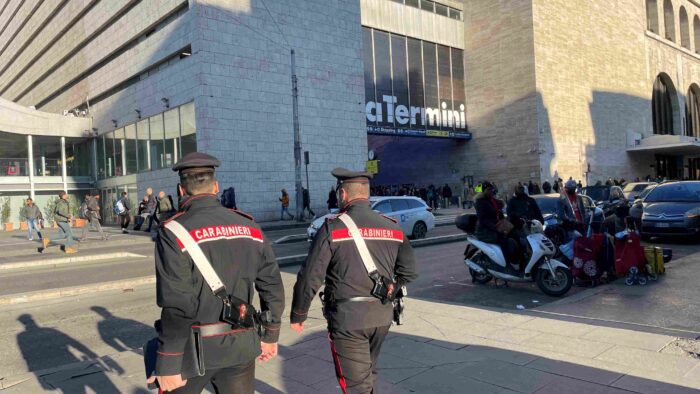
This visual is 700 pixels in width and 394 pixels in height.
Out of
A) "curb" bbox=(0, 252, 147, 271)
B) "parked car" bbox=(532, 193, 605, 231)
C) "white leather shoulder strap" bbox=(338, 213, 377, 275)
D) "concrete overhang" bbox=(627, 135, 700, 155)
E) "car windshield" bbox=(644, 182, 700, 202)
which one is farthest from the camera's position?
"concrete overhang" bbox=(627, 135, 700, 155)

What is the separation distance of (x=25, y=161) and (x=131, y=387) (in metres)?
32.3

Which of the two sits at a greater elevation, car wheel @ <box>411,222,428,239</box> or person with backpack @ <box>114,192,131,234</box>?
person with backpack @ <box>114,192,131,234</box>

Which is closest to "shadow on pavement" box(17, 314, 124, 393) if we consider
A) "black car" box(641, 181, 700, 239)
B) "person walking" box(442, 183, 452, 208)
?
"black car" box(641, 181, 700, 239)

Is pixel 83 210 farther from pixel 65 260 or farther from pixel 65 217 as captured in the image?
pixel 65 260

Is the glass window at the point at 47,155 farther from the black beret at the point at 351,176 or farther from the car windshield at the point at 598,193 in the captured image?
the black beret at the point at 351,176

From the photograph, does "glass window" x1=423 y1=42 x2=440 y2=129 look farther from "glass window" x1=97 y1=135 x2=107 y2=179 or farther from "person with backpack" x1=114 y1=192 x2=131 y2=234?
"person with backpack" x1=114 y1=192 x2=131 y2=234

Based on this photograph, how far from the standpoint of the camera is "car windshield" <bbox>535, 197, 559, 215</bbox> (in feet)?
37.1

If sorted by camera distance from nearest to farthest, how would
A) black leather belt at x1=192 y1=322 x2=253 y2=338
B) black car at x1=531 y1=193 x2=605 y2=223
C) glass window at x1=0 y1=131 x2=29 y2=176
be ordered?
1. black leather belt at x1=192 y1=322 x2=253 y2=338
2. black car at x1=531 y1=193 x2=605 y2=223
3. glass window at x1=0 y1=131 x2=29 y2=176

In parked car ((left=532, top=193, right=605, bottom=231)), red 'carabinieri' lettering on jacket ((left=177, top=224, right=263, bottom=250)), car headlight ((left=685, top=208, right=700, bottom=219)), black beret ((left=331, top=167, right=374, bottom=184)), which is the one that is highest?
black beret ((left=331, top=167, right=374, bottom=184))

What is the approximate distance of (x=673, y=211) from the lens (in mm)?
11891

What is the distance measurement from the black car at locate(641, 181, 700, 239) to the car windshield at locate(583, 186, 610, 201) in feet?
7.98

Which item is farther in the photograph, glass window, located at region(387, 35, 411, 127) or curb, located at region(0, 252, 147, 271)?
glass window, located at region(387, 35, 411, 127)

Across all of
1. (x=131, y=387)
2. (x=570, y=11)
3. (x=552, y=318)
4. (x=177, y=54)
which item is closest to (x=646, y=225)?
(x=552, y=318)

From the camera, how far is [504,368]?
423 centimetres
